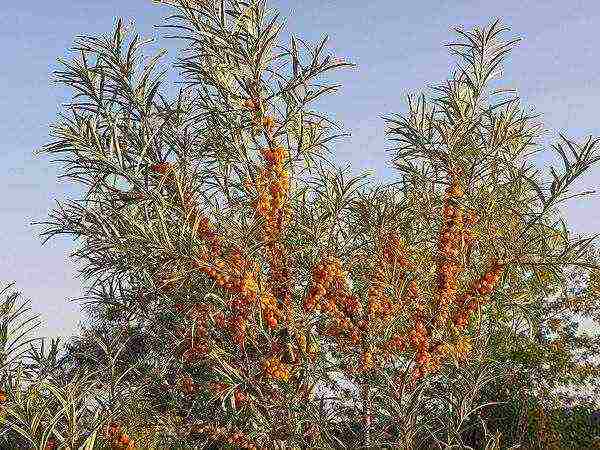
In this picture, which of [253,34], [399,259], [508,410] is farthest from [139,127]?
[508,410]

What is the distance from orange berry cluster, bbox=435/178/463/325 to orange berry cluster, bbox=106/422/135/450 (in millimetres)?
2646

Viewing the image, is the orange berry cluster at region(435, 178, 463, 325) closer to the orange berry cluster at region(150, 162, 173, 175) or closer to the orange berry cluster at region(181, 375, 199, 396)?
the orange berry cluster at region(181, 375, 199, 396)

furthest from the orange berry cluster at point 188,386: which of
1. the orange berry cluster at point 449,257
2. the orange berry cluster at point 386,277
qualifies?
the orange berry cluster at point 449,257

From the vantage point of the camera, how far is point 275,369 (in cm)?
623

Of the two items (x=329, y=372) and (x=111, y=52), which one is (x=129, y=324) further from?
(x=111, y=52)

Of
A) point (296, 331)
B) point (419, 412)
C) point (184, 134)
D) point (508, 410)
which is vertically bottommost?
point (508, 410)

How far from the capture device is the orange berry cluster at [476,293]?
6.61m

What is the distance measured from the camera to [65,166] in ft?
22.0

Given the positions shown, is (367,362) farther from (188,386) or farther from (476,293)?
(188,386)

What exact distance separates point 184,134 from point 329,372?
241cm

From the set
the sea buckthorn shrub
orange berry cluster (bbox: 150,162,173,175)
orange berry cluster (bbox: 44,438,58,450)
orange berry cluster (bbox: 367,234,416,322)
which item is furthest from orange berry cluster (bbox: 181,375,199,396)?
orange berry cluster (bbox: 44,438,58,450)

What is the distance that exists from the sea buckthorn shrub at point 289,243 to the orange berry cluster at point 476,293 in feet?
0.06

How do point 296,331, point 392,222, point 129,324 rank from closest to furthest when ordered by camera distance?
point 296,331 < point 392,222 < point 129,324

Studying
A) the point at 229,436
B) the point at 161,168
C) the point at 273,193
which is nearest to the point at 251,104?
the point at 273,193
